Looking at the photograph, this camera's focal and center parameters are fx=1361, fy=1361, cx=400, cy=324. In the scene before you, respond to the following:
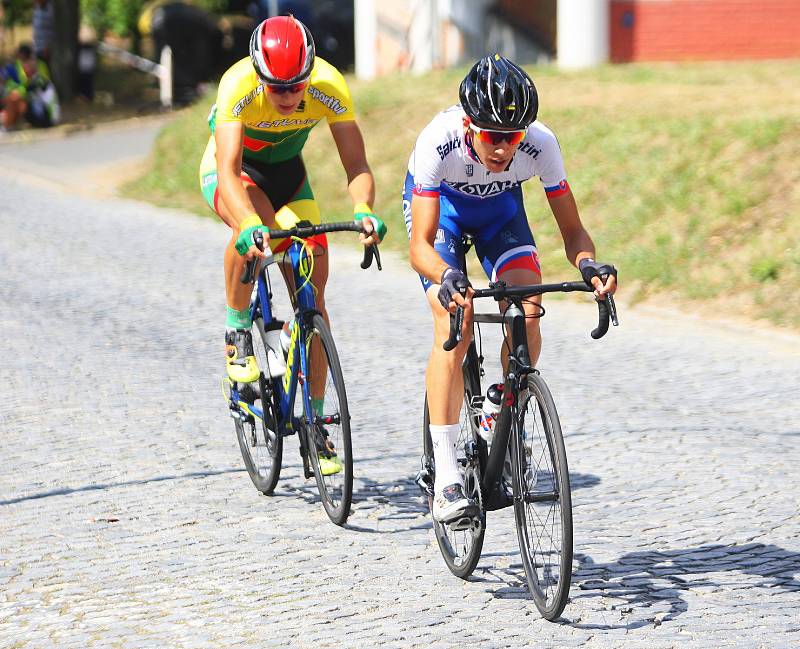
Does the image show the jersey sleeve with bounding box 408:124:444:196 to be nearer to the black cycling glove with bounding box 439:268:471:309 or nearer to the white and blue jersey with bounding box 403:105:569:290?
the white and blue jersey with bounding box 403:105:569:290

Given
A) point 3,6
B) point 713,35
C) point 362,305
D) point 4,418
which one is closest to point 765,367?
point 362,305

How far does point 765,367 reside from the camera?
9117 mm

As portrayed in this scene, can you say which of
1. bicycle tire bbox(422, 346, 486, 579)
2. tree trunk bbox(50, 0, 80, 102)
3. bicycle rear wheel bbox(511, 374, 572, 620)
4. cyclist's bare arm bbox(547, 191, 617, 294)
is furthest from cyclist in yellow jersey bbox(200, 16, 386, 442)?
tree trunk bbox(50, 0, 80, 102)

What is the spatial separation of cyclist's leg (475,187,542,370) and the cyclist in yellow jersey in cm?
52

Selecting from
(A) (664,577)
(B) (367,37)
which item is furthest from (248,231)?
(B) (367,37)

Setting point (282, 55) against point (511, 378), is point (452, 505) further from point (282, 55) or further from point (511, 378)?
point (282, 55)

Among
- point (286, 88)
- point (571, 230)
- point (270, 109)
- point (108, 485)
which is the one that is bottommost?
point (108, 485)

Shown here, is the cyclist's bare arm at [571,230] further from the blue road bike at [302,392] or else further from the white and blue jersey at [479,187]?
the blue road bike at [302,392]

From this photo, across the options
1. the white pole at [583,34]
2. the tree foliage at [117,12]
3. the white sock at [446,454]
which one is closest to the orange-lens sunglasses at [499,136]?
the white sock at [446,454]

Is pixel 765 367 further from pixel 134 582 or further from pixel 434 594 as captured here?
pixel 134 582

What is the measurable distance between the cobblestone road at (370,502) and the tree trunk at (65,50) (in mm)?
18468

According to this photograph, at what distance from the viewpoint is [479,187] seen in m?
5.39

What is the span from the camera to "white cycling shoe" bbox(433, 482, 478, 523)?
509 cm

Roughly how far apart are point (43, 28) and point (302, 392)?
80.6 ft
